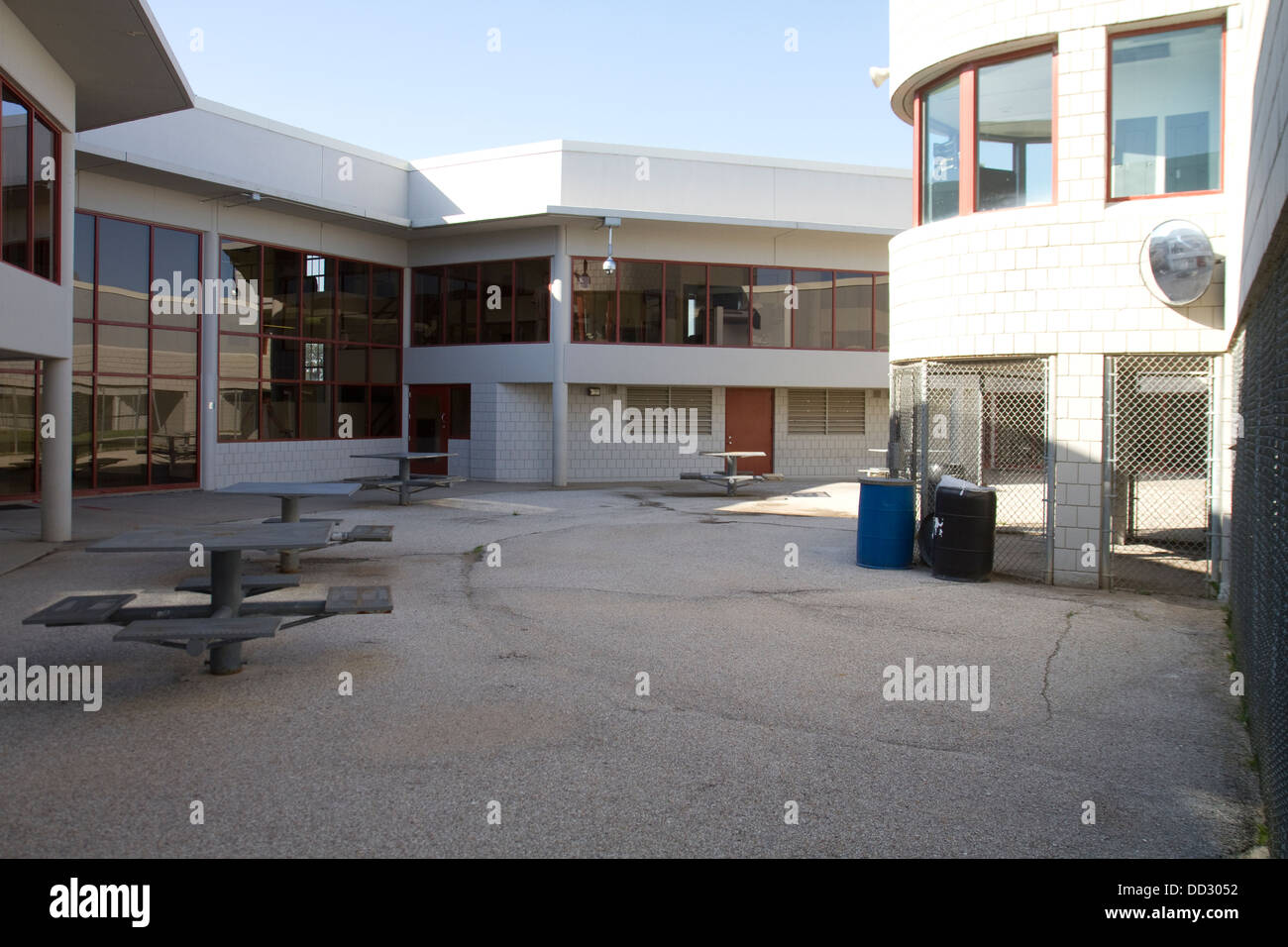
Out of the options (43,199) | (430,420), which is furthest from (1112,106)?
(430,420)

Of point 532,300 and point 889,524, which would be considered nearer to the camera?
point 889,524

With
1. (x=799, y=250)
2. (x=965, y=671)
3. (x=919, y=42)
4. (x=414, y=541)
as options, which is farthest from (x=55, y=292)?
(x=799, y=250)

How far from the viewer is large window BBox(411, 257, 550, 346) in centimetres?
2475

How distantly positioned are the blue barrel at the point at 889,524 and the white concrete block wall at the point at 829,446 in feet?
49.9

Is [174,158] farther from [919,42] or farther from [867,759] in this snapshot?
[867,759]

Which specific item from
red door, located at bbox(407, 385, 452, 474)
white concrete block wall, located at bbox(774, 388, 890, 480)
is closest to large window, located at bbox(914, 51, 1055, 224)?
white concrete block wall, located at bbox(774, 388, 890, 480)

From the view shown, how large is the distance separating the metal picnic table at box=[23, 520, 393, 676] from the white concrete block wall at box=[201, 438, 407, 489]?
571 inches

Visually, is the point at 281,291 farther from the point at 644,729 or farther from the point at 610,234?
the point at 644,729

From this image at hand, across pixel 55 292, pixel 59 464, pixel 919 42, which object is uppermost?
pixel 919 42

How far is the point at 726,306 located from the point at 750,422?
3.11 m

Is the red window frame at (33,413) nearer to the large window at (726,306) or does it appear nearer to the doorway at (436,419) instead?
the doorway at (436,419)

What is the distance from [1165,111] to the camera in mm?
10430

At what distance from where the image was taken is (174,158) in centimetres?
2066

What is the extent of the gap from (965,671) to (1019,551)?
22.7 feet
